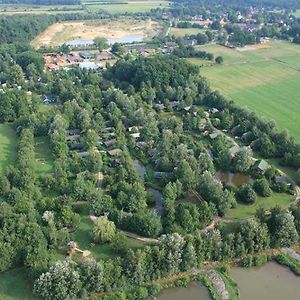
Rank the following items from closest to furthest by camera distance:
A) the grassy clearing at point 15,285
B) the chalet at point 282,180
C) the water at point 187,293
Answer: the grassy clearing at point 15,285
the water at point 187,293
the chalet at point 282,180

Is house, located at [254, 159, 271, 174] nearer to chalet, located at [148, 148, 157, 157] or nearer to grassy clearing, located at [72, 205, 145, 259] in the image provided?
chalet, located at [148, 148, 157, 157]

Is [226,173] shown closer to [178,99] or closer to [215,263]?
[215,263]

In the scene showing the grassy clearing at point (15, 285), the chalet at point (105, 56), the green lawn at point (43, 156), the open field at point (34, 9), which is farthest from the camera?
the open field at point (34, 9)

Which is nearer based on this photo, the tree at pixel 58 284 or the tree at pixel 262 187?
the tree at pixel 58 284

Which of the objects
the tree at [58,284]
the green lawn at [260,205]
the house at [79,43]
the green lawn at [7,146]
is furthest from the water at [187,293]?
the house at [79,43]

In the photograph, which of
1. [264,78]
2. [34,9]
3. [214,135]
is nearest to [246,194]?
[214,135]

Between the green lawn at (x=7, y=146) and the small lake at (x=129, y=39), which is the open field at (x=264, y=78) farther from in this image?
the green lawn at (x=7, y=146)

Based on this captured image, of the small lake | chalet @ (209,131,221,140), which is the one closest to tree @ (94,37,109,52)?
the small lake

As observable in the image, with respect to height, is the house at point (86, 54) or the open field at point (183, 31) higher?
the house at point (86, 54)
